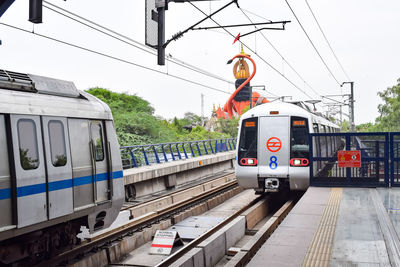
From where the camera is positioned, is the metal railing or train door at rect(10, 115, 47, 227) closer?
train door at rect(10, 115, 47, 227)

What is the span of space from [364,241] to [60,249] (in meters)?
5.71

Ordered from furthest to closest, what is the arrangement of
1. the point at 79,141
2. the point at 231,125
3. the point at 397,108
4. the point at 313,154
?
the point at 231,125
the point at 397,108
the point at 313,154
the point at 79,141

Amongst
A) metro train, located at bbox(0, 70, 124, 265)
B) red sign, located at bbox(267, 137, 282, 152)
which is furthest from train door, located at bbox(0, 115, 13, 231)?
red sign, located at bbox(267, 137, 282, 152)

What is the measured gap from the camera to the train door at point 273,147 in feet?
42.3

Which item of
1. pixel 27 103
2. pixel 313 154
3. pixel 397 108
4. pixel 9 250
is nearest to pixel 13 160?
pixel 27 103

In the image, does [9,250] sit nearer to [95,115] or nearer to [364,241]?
[95,115]

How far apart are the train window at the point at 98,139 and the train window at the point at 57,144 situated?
98cm

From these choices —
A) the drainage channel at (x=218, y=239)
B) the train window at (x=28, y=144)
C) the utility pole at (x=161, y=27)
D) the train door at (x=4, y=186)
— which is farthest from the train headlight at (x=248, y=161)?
the train door at (x=4, y=186)

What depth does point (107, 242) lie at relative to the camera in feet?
31.6

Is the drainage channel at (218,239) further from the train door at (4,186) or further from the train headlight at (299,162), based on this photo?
the train door at (4,186)

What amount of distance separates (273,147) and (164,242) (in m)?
5.09

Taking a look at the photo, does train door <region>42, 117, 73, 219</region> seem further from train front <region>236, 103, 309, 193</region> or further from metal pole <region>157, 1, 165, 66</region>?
train front <region>236, 103, 309, 193</region>

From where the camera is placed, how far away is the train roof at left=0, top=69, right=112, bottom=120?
700 cm

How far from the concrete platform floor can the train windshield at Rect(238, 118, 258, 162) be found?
82.8 inches
